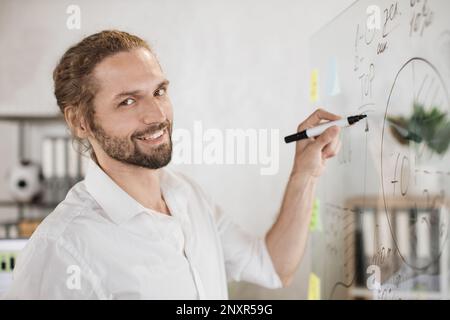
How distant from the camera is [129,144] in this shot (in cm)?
92

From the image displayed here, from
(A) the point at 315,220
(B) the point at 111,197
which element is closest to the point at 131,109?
(B) the point at 111,197

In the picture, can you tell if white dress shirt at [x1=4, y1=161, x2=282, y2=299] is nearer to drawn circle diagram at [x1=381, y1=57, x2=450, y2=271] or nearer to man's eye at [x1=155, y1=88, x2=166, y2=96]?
man's eye at [x1=155, y1=88, x2=166, y2=96]

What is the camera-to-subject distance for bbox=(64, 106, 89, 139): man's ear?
93 cm

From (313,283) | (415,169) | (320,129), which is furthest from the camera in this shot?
(313,283)

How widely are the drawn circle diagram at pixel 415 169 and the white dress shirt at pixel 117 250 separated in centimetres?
35

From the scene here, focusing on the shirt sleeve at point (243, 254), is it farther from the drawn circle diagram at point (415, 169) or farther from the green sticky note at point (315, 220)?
the drawn circle diagram at point (415, 169)

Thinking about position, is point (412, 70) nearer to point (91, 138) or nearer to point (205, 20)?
point (205, 20)

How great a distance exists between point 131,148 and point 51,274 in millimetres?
252

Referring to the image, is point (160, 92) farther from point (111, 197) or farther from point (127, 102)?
point (111, 197)

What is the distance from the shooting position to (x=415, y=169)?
0.85 m

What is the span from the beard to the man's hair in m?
0.03

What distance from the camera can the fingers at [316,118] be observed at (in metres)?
0.98

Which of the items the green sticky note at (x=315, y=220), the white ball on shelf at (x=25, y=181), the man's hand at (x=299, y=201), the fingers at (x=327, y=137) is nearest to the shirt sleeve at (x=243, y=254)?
the man's hand at (x=299, y=201)

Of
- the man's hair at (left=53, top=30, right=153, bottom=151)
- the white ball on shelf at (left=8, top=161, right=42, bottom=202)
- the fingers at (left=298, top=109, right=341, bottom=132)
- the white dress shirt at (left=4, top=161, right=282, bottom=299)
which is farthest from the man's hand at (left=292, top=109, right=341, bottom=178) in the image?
the white ball on shelf at (left=8, top=161, right=42, bottom=202)
